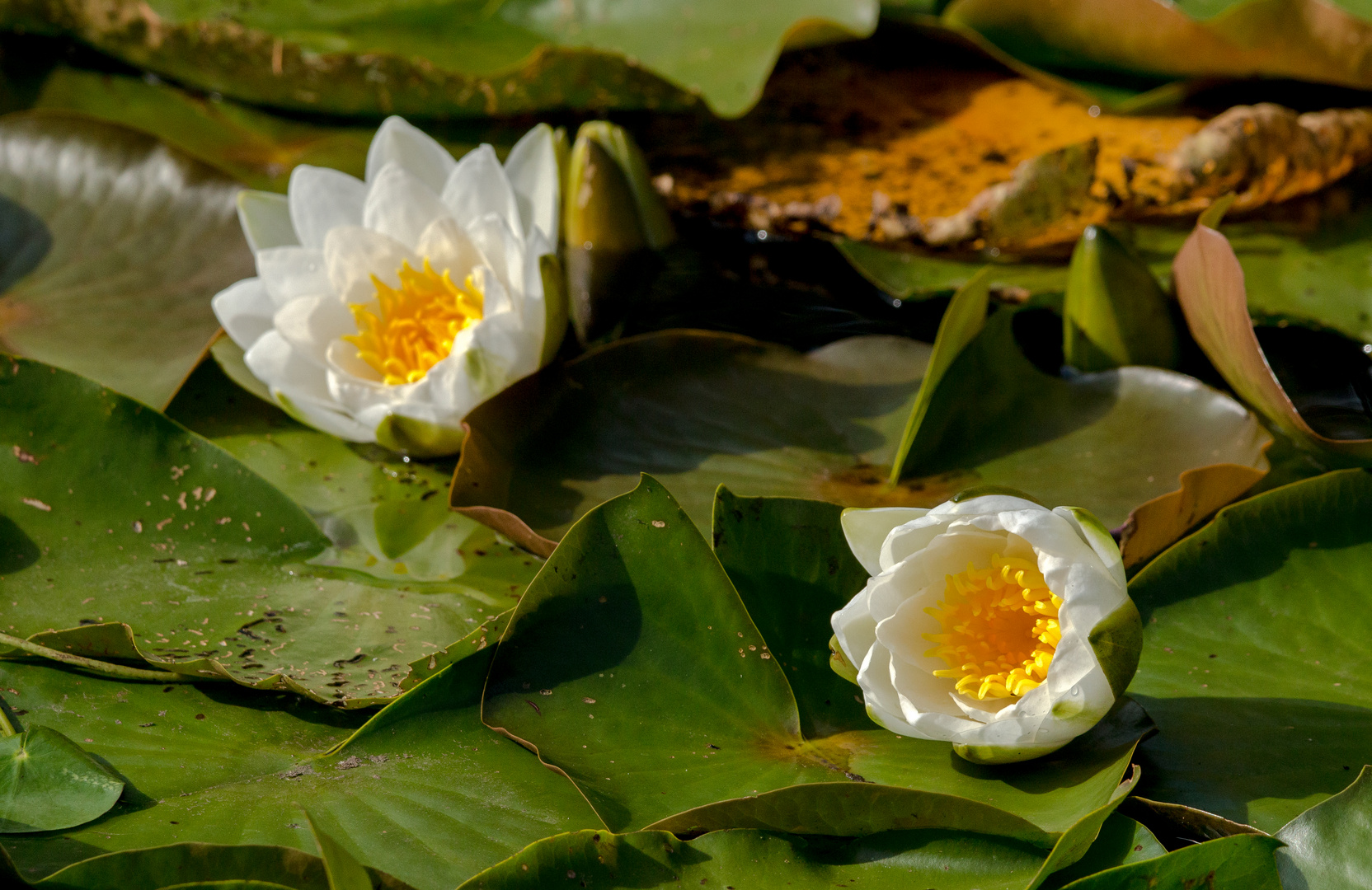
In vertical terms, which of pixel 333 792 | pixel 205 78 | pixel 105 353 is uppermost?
pixel 205 78

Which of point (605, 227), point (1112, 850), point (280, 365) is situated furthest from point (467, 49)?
point (1112, 850)

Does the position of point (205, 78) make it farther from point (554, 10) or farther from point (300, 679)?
point (300, 679)

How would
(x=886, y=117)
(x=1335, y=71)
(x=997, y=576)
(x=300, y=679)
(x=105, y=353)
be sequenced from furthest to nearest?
1. (x=886, y=117)
2. (x=1335, y=71)
3. (x=105, y=353)
4. (x=300, y=679)
5. (x=997, y=576)

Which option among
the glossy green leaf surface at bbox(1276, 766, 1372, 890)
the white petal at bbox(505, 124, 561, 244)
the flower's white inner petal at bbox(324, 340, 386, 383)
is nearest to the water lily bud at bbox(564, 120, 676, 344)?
the white petal at bbox(505, 124, 561, 244)

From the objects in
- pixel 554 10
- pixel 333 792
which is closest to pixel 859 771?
pixel 333 792

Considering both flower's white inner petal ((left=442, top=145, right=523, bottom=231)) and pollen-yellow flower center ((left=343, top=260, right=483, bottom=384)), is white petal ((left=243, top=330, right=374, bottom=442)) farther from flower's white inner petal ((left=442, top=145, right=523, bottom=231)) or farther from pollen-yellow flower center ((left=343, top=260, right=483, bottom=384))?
flower's white inner petal ((left=442, top=145, right=523, bottom=231))

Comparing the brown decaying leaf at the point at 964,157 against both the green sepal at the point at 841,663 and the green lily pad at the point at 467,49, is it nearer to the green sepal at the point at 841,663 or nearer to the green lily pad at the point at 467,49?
the green lily pad at the point at 467,49

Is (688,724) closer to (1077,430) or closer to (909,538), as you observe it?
(909,538)
